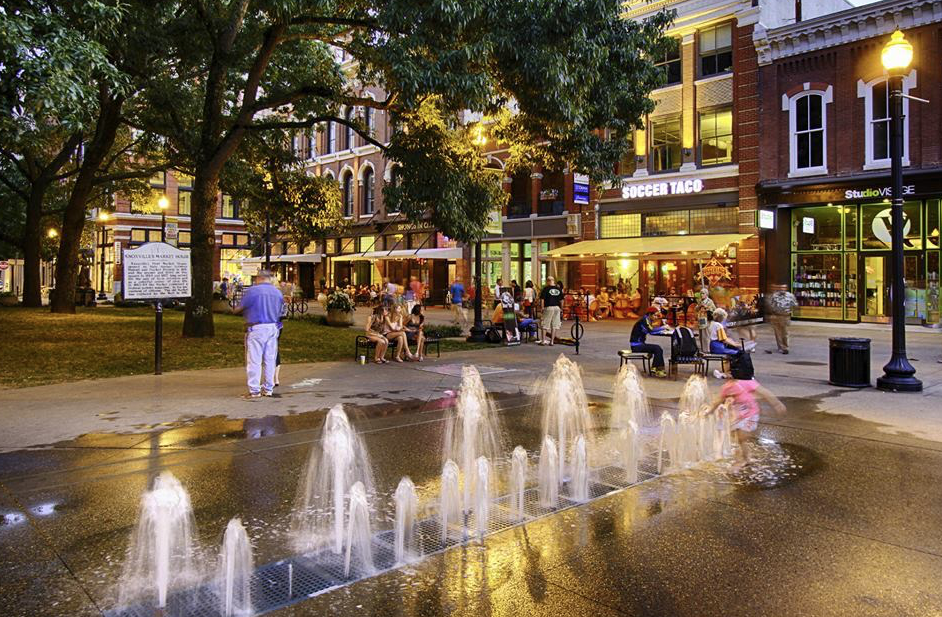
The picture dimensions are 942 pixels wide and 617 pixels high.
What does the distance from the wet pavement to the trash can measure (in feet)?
12.7

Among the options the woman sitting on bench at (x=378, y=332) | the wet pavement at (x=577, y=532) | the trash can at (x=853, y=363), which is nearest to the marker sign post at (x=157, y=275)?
the woman sitting on bench at (x=378, y=332)

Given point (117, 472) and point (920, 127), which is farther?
point (920, 127)

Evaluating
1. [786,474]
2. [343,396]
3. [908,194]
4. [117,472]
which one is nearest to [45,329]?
[343,396]

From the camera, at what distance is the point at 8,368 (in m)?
12.9

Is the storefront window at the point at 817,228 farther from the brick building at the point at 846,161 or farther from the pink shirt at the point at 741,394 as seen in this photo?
the pink shirt at the point at 741,394

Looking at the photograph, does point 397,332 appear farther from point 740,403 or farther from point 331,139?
point 331,139

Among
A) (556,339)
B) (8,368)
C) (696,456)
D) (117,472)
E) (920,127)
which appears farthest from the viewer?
(920,127)

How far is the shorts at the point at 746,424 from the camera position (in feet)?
27.5

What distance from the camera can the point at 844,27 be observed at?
23.6 metres

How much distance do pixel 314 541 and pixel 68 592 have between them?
1.50 metres

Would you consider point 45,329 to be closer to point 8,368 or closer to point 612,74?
point 8,368

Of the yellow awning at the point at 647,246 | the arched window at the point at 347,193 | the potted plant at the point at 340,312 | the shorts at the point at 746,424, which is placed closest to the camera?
the shorts at the point at 746,424

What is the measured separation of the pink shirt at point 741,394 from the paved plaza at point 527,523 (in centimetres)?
49

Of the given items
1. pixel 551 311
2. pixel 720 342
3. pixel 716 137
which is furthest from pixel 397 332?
pixel 716 137
